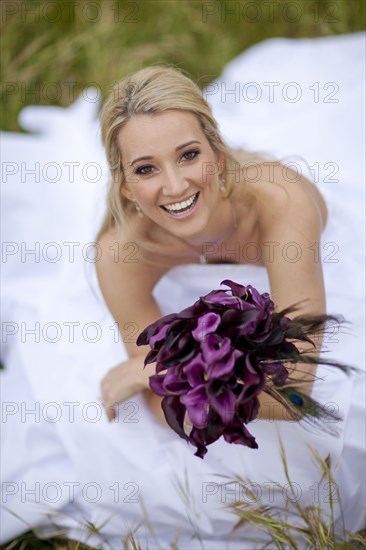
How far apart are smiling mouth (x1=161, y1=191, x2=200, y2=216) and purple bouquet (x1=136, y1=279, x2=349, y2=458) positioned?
23.2 inches

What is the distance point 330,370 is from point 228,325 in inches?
37.0

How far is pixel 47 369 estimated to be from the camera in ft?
9.83

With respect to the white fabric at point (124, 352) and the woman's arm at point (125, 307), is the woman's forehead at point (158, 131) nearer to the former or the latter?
the woman's arm at point (125, 307)

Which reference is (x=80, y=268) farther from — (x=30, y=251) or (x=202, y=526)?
(x=202, y=526)

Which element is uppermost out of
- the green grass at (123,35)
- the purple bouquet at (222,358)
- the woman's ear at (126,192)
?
the green grass at (123,35)

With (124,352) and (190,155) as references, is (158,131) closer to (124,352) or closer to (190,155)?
(190,155)

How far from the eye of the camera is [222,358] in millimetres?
1671

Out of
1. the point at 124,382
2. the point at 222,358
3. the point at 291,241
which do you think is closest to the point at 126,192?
the point at 291,241

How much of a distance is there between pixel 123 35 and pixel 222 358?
3813 millimetres

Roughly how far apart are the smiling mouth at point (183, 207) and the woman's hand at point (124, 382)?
584 millimetres

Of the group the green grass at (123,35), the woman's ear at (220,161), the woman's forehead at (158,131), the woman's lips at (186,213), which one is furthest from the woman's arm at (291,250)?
the green grass at (123,35)

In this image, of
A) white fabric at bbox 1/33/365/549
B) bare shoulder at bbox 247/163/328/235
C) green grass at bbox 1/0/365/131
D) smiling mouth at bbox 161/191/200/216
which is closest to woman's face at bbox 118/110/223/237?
smiling mouth at bbox 161/191/200/216

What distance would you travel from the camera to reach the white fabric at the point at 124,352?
99.3 inches

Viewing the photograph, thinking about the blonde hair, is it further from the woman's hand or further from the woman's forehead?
the woman's hand
